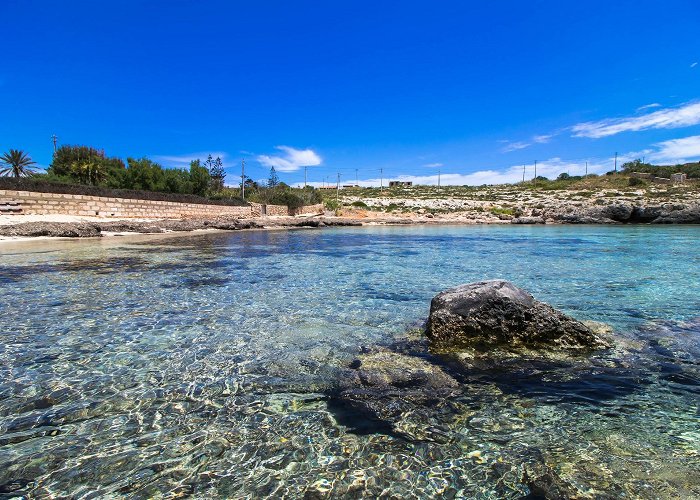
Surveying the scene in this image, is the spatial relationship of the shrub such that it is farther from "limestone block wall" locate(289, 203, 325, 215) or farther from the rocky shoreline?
"limestone block wall" locate(289, 203, 325, 215)

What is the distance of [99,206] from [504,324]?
32694 millimetres

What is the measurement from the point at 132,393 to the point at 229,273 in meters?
8.21

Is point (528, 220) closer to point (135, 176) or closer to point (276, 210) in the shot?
point (276, 210)

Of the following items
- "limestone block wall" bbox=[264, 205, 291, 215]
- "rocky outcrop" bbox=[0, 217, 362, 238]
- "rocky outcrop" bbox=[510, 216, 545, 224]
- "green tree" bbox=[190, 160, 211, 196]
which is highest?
"green tree" bbox=[190, 160, 211, 196]

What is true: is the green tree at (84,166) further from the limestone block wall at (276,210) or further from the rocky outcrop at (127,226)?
the rocky outcrop at (127,226)

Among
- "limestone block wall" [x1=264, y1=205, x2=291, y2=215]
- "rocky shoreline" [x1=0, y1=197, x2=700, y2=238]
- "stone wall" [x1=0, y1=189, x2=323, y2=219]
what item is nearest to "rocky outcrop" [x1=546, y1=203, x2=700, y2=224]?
"rocky shoreline" [x1=0, y1=197, x2=700, y2=238]

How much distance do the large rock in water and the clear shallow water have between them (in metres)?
0.48

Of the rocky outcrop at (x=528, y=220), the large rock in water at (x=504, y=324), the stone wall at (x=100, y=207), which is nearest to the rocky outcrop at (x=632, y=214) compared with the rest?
the rocky outcrop at (x=528, y=220)

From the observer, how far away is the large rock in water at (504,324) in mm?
5418

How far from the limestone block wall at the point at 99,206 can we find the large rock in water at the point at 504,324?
2988 cm

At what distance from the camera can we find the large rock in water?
→ 542 centimetres

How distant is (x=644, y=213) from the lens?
4506 cm

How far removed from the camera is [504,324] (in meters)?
5.55

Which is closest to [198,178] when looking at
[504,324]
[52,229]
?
[52,229]
